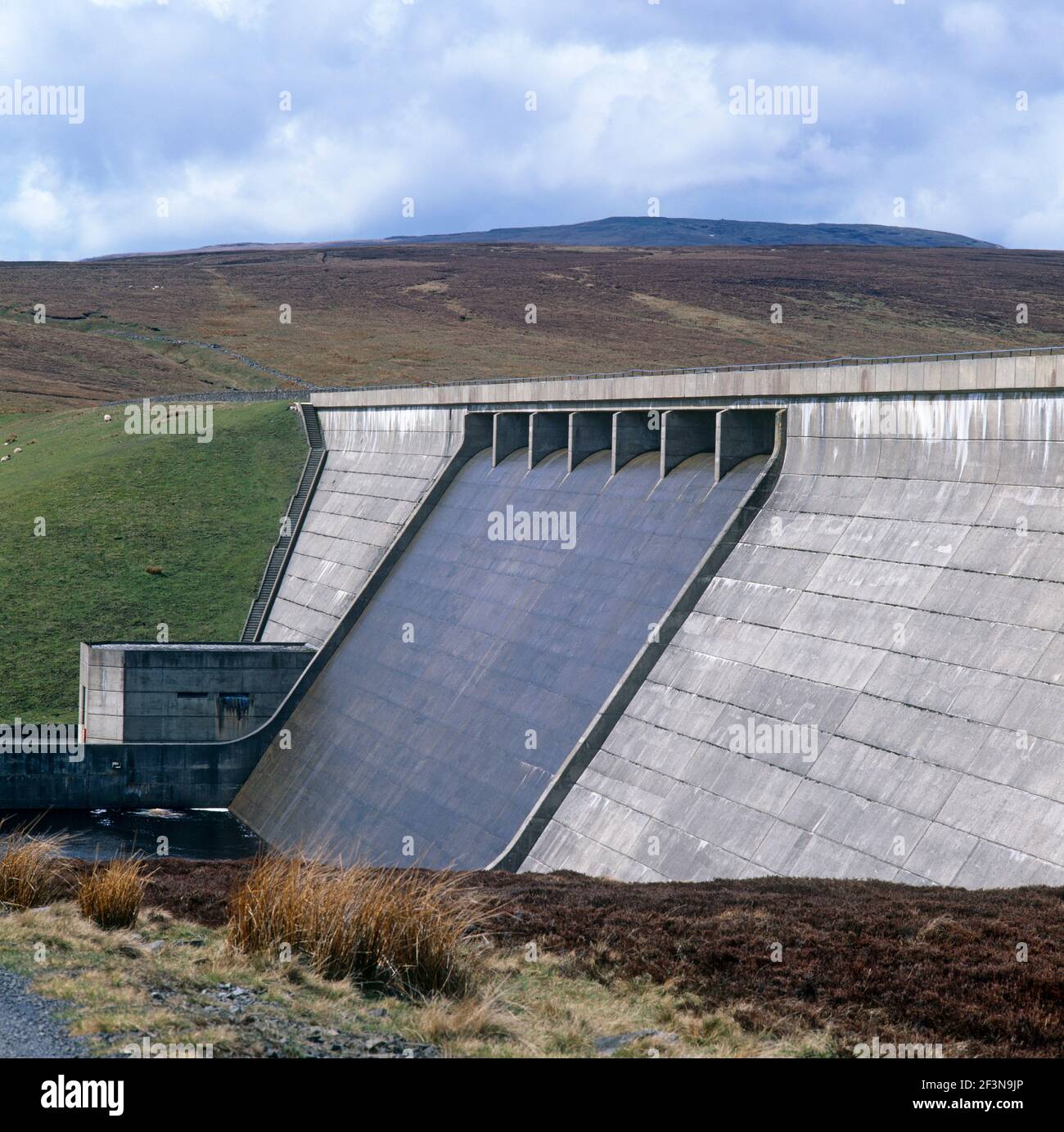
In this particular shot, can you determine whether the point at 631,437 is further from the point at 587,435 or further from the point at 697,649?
the point at 697,649

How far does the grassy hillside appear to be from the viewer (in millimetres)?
50344

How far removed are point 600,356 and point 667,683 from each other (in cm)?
9398

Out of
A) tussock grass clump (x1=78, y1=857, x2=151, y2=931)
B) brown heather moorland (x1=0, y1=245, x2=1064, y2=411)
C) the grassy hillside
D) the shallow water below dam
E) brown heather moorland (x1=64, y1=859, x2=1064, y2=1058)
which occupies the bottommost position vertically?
the shallow water below dam

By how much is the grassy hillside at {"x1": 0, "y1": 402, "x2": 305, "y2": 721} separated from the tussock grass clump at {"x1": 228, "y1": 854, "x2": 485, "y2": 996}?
35.3 meters

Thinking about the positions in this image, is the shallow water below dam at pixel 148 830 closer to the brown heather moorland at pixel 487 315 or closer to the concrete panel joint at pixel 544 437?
the concrete panel joint at pixel 544 437

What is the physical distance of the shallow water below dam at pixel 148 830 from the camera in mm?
37156

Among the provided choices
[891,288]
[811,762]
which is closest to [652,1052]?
[811,762]

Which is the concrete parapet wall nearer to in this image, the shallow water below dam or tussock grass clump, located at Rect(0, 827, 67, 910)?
the shallow water below dam

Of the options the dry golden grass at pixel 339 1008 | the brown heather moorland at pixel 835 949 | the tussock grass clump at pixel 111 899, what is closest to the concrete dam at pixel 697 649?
the brown heather moorland at pixel 835 949

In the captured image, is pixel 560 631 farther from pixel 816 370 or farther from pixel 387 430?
pixel 387 430

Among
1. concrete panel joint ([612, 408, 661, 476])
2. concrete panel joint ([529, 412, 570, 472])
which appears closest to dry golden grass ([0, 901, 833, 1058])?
concrete panel joint ([612, 408, 661, 476])

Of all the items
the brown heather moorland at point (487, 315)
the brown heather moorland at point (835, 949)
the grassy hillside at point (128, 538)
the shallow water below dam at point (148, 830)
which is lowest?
the shallow water below dam at point (148, 830)

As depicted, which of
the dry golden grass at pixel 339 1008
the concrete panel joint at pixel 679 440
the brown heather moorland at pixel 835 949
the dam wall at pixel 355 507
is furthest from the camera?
the dam wall at pixel 355 507

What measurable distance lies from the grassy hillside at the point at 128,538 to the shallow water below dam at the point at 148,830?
6442 millimetres
